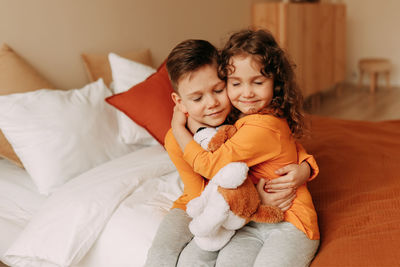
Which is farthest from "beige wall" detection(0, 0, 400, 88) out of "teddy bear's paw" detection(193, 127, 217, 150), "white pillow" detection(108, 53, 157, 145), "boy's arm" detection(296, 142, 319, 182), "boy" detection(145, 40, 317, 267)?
"boy's arm" detection(296, 142, 319, 182)

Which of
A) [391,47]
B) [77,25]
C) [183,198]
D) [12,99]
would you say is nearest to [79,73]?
[77,25]

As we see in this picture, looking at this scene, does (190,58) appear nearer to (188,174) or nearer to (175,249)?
(188,174)

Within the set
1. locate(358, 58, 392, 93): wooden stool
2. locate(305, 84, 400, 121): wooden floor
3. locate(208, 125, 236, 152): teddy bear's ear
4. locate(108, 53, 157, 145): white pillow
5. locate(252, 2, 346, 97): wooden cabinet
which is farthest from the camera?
locate(358, 58, 392, 93): wooden stool

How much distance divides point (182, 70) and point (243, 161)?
0.36m

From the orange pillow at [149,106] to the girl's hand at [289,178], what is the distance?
76 centimetres

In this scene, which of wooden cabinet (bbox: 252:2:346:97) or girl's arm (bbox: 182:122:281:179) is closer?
girl's arm (bbox: 182:122:281:179)

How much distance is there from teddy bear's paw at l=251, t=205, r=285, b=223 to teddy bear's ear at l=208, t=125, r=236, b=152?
0.23 meters

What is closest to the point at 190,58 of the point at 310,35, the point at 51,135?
the point at 51,135

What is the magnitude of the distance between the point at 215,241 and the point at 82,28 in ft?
5.41

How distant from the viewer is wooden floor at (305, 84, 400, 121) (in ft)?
Result: 14.5

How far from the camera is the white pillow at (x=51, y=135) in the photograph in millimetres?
1692

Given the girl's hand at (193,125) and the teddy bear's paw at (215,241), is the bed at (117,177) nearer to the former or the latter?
the teddy bear's paw at (215,241)

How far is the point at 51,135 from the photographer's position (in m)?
1.71

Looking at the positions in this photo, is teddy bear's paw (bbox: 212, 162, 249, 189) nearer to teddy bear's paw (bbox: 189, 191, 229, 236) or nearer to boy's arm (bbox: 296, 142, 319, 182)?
teddy bear's paw (bbox: 189, 191, 229, 236)
